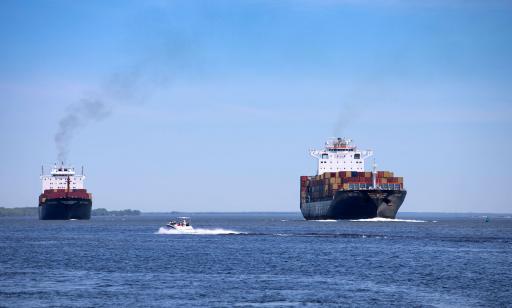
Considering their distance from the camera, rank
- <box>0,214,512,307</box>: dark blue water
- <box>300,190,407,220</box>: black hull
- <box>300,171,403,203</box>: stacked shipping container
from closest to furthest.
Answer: <box>0,214,512,307</box>: dark blue water < <box>300,190,407,220</box>: black hull < <box>300,171,403,203</box>: stacked shipping container

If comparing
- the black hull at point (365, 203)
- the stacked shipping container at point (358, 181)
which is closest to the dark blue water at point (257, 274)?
the black hull at point (365, 203)

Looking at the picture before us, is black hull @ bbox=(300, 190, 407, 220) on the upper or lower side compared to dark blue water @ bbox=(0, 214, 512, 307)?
upper

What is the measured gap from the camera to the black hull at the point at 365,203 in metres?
162

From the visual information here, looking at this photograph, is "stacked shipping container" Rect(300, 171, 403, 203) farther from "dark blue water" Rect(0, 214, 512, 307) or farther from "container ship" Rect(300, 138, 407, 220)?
"dark blue water" Rect(0, 214, 512, 307)

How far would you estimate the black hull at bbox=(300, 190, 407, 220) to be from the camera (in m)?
162

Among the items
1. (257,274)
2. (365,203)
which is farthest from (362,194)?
(257,274)

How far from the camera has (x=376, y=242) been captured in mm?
105188

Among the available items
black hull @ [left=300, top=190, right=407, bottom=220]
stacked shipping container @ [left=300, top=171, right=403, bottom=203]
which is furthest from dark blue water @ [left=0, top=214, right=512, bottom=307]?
stacked shipping container @ [left=300, top=171, right=403, bottom=203]

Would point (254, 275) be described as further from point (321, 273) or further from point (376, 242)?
point (376, 242)

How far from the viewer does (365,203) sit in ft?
538

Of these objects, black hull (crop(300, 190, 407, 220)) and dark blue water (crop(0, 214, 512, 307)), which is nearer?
dark blue water (crop(0, 214, 512, 307))

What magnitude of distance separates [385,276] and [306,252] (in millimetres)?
24630

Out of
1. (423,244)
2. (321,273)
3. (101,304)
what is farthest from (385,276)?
(423,244)

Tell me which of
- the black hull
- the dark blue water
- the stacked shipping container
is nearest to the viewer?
the dark blue water
